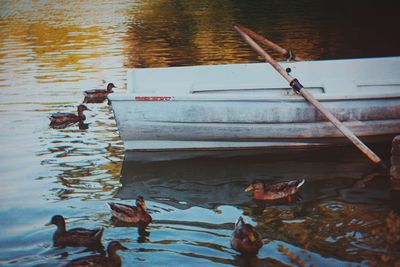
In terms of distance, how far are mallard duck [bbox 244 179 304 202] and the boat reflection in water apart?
0.17 meters

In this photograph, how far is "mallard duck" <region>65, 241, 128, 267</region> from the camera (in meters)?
5.85

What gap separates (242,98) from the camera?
8.95 metres

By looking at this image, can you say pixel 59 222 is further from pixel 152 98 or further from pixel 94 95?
pixel 94 95

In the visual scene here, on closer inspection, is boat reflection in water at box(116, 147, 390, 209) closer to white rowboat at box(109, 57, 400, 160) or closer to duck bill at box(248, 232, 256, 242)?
white rowboat at box(109, 57, 400, 160)

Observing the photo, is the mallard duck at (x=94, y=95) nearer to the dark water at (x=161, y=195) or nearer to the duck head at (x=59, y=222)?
the dark water at (x=161, y=195)

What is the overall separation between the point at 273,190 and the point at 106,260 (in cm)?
236

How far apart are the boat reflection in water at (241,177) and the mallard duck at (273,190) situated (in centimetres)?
17

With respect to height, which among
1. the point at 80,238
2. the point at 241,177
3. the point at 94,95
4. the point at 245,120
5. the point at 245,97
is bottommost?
the point at 241,177

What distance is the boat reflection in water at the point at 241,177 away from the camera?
7.77m

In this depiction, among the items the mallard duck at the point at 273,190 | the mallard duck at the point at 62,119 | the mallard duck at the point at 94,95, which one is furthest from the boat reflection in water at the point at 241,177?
the mallard duck at the point at 94,95

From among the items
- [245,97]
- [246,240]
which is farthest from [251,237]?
[245,97]

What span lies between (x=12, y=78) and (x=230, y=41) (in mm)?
7949

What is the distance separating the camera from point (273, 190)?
7.50m

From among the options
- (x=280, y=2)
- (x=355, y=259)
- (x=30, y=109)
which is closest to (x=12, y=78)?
(x=30, y=109)
